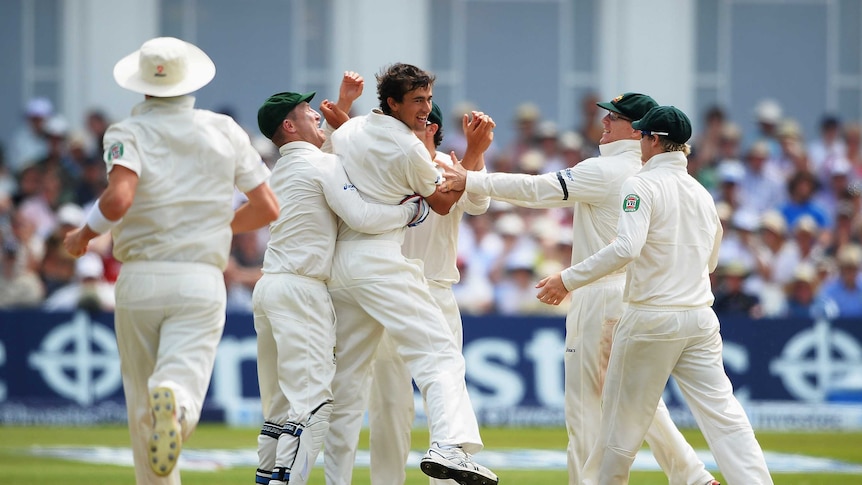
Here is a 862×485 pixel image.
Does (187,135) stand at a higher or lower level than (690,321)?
higher

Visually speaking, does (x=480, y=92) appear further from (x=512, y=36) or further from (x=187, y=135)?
(x=187, y=135)

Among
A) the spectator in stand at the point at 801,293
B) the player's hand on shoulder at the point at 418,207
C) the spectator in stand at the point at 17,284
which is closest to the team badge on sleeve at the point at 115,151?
the player's hand on shoulder at the point at 418,207

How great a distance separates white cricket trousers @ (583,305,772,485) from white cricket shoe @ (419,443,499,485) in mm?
824

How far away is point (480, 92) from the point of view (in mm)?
20844

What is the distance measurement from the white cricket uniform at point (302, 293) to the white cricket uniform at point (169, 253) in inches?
24.6

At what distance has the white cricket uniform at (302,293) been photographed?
7.98m

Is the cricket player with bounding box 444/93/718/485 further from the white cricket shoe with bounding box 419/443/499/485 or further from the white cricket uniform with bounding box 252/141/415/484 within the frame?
the white cricket shoe with bounding box 419/443/499/485

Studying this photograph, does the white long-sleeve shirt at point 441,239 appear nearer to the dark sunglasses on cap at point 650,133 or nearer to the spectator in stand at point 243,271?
the dark sunglasses on cap at point 650,133

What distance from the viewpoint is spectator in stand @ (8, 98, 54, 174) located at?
18.4 meters

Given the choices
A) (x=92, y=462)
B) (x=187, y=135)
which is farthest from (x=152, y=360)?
(x=92, y=462)

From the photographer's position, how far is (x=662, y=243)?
7969 millimetres

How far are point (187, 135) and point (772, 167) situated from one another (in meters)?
12.1

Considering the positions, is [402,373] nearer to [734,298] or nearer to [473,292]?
[473,292]

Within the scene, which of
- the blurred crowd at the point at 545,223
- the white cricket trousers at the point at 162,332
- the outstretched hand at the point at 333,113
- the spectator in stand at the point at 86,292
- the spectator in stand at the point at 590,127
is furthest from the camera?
the spectator in stand at the point at 590,127
